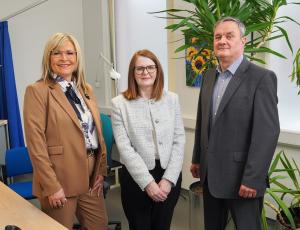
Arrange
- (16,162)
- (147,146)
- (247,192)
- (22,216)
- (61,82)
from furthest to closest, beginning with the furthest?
(16,162), (147,146), (61,82), (247,192), (22,216)

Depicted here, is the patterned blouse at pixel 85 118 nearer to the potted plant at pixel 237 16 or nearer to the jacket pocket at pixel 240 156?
the jacket pocket at pixel 240 156

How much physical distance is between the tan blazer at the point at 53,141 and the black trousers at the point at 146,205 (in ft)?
0.99

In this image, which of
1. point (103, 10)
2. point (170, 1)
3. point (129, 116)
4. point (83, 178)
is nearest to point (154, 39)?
point (170, 1)

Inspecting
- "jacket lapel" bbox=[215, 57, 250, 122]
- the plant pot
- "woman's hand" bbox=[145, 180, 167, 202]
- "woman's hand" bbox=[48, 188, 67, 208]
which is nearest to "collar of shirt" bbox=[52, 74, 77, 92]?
"woman's hand" bbox=[48, 188, 67, 208]

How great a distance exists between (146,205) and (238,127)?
686mm

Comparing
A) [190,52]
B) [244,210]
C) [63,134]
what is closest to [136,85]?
[63,134]

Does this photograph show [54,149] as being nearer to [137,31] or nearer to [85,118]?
[85,118]

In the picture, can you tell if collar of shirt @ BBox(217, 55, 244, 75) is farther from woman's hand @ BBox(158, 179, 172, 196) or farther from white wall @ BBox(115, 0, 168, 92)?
white wall @ BBox(115, 0, 168, 92)

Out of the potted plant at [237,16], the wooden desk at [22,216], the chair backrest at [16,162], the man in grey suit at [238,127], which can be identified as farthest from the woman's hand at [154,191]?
the chair backrest at [16,162]

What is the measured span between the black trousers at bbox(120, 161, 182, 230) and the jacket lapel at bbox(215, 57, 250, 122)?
495mm

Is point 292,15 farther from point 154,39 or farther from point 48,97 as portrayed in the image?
point 48,97

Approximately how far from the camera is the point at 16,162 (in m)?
2.96

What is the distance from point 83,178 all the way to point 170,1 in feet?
7.46

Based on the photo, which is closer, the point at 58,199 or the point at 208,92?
the point at 58,199
